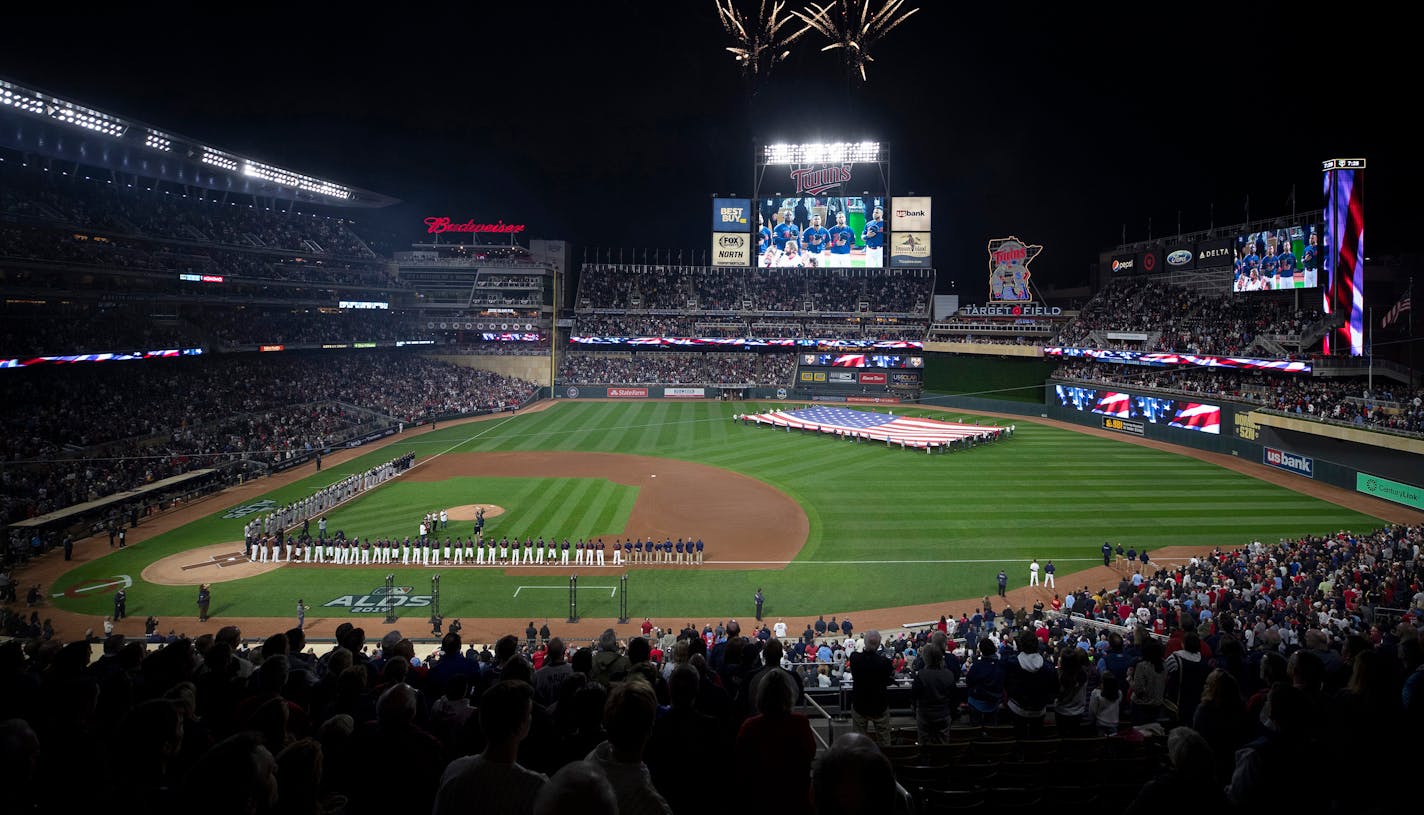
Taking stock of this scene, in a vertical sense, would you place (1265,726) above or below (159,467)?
above

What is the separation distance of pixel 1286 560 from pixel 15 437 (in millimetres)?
47970

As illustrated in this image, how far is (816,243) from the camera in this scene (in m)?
73.1

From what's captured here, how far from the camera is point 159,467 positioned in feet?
105

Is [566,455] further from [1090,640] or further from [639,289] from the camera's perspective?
Result: [639,289]

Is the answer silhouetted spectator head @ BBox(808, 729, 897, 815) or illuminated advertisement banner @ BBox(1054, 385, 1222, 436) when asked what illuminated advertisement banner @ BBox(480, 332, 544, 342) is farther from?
silhouetted spectator head @ BBox(808, 729, 897, 815)

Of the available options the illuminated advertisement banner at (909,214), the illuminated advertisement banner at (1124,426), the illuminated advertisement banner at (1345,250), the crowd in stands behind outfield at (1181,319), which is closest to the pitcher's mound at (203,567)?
the illuminated advertisement banner at (1345,250)

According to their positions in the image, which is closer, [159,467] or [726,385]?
[159,467]

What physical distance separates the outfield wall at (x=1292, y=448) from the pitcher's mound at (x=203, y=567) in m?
44.1

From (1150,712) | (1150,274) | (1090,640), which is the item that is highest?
(1150,274)

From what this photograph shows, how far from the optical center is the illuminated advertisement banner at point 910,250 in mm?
70938

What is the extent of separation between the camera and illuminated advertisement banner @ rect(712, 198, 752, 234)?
242 feet

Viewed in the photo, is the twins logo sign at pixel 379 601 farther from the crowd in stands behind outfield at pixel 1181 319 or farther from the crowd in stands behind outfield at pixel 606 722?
the crowd in stands behind outfield at pixel 1181 319

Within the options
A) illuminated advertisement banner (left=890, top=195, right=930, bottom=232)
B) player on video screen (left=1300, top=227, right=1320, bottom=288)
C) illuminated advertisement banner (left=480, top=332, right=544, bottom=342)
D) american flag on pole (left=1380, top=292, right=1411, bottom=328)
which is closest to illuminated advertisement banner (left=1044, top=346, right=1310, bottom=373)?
american flag on pole (left=1380, top=292, right=1411, bottom=328)

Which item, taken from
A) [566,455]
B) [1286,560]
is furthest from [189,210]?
[1286,560]
